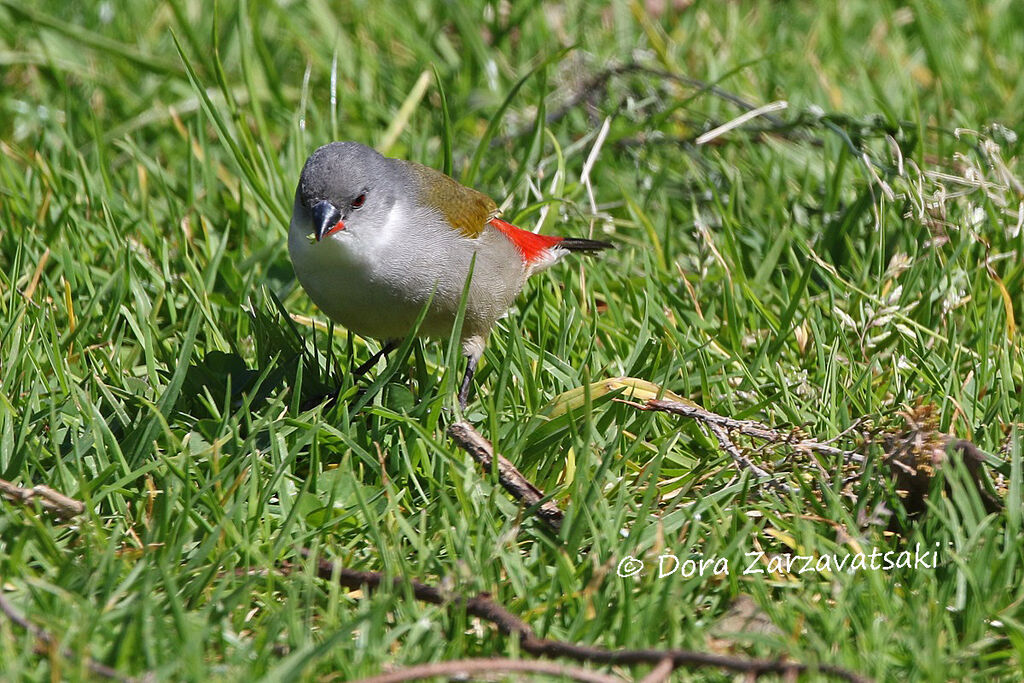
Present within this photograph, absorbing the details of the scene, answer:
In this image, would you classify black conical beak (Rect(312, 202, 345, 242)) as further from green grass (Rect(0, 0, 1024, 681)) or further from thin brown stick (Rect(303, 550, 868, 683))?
thin brown stick (Rect(303, 550, 868, 683))

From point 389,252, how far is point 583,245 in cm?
98

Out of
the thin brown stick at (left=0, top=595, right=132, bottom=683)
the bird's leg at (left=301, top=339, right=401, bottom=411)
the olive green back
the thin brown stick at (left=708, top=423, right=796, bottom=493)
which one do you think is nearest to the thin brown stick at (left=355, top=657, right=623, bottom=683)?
the thin brown stick at (left=0, top=595, right=132, bottom=683)

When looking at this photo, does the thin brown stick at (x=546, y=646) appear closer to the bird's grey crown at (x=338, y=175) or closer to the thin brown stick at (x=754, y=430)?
the thin brown stick at (x=754, y=430)

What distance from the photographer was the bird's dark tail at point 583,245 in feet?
13.5

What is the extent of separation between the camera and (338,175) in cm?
336

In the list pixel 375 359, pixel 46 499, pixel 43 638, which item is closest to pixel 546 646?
pixel 43 638

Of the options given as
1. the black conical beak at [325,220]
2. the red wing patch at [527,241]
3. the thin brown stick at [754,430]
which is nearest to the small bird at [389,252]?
the black conical beak at [325,220]

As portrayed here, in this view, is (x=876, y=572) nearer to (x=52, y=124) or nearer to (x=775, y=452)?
(x=775, y=452)

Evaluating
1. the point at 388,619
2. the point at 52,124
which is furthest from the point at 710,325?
the point at 52,124

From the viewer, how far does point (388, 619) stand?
100 inches

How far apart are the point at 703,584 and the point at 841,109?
3394mm

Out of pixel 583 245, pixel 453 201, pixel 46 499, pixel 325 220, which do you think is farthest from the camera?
pixel 583 245

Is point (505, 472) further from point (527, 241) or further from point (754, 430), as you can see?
point (527, 241)

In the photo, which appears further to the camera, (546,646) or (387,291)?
(387,291)
